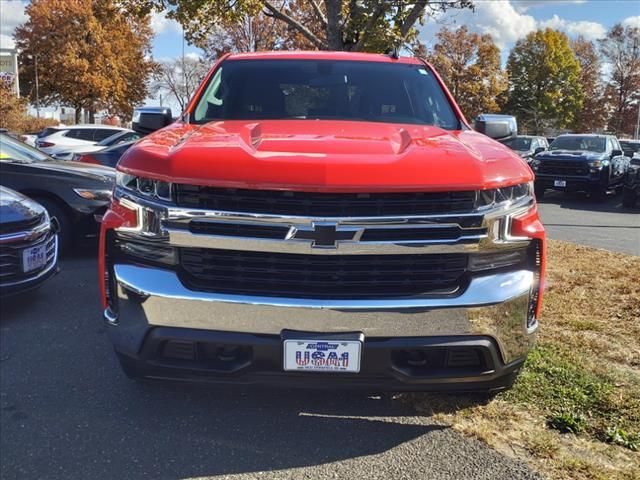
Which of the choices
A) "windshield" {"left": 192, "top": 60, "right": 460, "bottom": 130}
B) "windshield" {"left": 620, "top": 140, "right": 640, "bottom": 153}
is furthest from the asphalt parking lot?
"windshield" {"left": 620, "top": 140, "right": 640, "bottom": 153}

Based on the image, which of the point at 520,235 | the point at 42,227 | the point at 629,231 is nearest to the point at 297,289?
the point at 520,235

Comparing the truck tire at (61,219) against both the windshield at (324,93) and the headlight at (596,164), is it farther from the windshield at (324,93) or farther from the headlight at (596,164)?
the headlight at (596,164)

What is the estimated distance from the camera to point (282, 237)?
2436 mm

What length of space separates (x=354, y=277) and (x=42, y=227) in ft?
11.1

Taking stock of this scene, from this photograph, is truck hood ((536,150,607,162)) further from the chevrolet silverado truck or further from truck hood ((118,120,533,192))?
the chevrolet silverado truck

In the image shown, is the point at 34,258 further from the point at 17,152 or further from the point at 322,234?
the point at 322,234

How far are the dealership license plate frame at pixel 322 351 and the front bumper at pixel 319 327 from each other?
0.08 feet

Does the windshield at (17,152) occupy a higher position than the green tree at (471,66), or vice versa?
the green tree at (471,66)

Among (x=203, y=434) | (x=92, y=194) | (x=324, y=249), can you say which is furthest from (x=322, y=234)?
(x=92, y=194)

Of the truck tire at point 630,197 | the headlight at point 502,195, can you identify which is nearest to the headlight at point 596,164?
the truck tire at point 630,197

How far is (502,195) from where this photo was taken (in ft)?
8.39

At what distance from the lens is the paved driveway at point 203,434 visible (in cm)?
269

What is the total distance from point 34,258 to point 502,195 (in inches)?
149

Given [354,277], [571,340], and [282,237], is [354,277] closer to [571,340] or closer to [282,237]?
[282,237]
